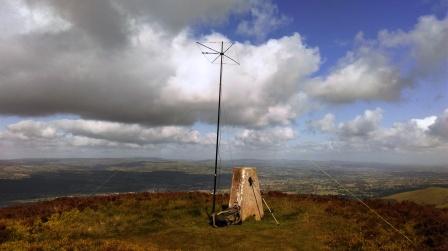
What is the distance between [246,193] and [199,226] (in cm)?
370

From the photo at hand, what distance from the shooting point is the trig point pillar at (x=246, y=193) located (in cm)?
2306

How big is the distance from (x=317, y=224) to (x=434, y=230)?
19.9ft

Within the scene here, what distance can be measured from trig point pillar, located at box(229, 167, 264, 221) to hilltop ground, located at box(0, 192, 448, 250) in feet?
3.41

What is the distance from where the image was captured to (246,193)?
23453 millimetres

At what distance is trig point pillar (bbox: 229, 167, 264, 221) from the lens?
23.1 meters

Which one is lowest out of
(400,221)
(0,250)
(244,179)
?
(0,250)

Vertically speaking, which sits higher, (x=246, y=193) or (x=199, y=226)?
(x=246, y=193)

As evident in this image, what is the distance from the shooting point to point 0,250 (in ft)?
53.7

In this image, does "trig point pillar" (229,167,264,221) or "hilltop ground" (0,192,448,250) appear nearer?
"hilltop ground" (0,192,448,250)

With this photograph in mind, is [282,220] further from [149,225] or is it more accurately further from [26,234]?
[26,234]

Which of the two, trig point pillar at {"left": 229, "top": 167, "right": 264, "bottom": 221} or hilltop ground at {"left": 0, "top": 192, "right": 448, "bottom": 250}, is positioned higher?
trig point pillar at {"left": 229, "top": 167, "right": 264, "bottom": 221}

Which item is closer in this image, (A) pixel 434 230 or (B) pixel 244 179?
(A) pixel 434 230

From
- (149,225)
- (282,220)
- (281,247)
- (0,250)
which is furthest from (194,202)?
(0,250)

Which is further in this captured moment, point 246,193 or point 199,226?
point 246,193
